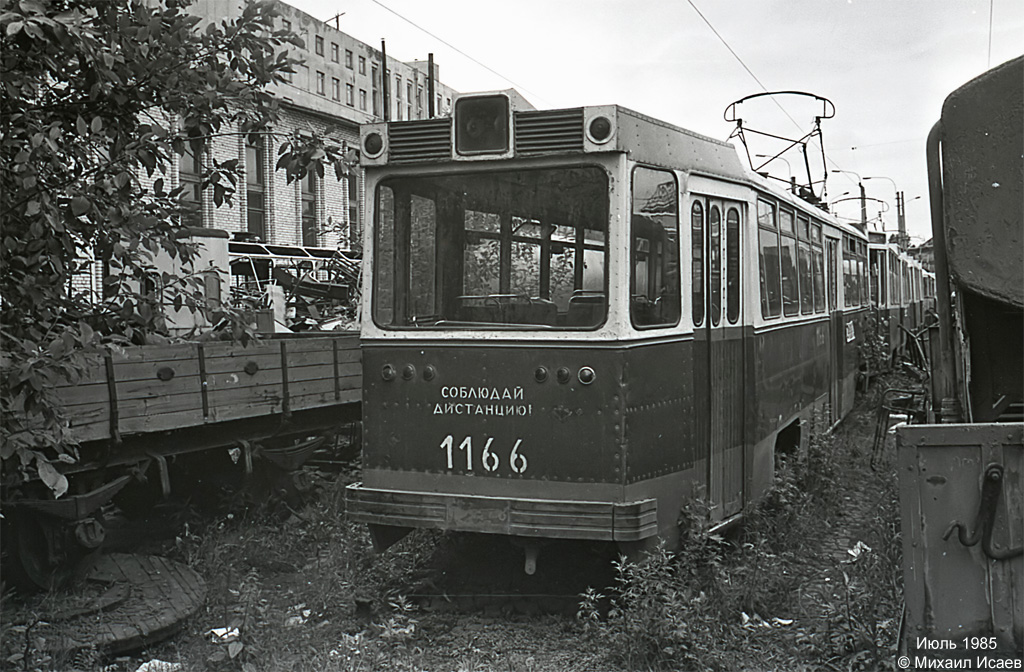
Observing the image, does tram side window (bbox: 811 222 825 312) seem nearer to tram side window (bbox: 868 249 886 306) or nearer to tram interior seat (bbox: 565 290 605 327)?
tram interior seat (bbox: 565 290 605 327)

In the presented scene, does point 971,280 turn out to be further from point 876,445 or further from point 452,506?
point 876,445

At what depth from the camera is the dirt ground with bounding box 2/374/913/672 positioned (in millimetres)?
4781

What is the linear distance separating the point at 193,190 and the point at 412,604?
251cm

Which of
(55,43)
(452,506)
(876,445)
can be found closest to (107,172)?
(55,43)

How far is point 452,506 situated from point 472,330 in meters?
0.98

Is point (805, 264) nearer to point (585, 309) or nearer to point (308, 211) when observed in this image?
point (585, 309)

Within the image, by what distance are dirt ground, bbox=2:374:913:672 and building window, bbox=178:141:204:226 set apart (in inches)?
79.6

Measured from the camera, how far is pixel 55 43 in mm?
3977

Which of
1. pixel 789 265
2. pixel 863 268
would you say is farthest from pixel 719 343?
pixel 863 268

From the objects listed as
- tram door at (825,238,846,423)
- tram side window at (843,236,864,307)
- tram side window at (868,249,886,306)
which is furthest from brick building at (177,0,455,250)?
tram door at (825,238,846,423)

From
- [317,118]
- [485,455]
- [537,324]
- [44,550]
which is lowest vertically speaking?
[44,550]

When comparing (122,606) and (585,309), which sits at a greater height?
(585,309)

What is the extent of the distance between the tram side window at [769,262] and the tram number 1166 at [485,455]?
8.04ft

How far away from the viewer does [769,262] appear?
7.47 m
